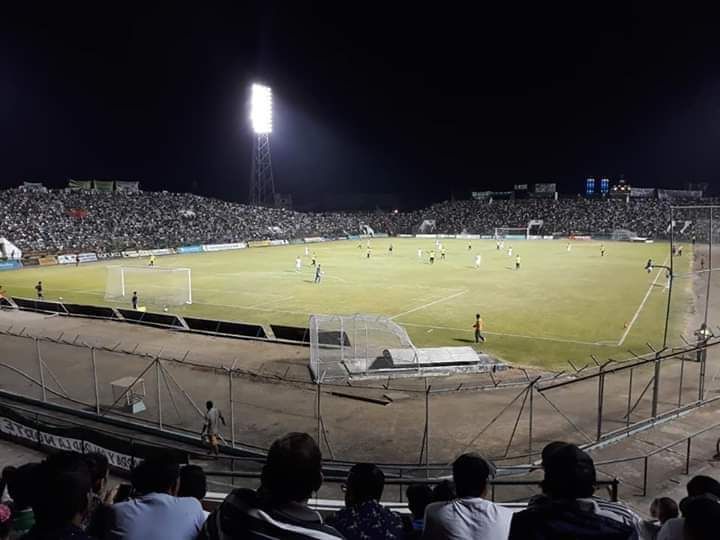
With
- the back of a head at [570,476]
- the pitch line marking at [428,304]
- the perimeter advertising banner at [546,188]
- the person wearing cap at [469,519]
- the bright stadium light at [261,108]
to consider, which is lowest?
the pitch line marking at [428,304]

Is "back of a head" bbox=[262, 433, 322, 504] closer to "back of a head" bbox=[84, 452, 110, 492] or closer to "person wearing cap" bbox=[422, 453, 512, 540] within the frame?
"person wearing cap" bbox=[422, 453, 512, 540]

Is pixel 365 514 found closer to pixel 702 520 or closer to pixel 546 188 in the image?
pixel 702 520

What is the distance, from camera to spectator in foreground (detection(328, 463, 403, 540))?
11.5 ft

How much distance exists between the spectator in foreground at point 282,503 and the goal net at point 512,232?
11068 cm

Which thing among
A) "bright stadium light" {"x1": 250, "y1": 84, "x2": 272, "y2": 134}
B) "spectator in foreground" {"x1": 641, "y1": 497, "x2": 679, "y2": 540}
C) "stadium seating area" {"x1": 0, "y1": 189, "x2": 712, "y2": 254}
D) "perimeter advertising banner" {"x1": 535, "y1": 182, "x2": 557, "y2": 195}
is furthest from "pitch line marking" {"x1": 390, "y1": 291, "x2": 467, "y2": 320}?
"perimeter advertising banner" {"x1": 535, "y1": 182, "x2": 557, "y2": 195}

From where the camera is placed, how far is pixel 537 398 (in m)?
15.9

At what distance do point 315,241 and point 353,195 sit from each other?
82.2 meters

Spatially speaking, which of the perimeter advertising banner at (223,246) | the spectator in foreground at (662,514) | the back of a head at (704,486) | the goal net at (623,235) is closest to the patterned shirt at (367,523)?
the back of a head at (704,486)

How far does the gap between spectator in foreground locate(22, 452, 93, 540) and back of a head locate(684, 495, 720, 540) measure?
3.82 meters

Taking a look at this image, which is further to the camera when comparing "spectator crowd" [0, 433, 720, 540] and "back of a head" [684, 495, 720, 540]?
"back of a head" [684, 495, 720, 540]

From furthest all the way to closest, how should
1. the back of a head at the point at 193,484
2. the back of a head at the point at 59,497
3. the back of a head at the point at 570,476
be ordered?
the back of a head at the point at 193,484 → the back of a head at the point at 570,476 → the back of a head at the point at 59,497

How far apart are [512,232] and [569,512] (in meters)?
118

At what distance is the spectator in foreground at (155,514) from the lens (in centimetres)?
392

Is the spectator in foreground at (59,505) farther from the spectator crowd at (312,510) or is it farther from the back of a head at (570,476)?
the back of a head at (570,476)
